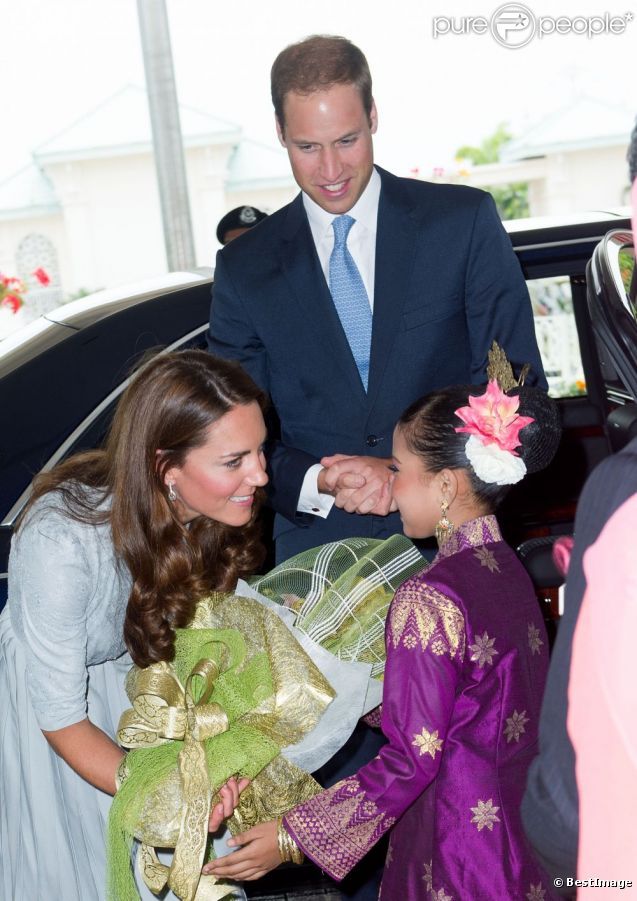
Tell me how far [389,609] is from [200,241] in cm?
1850

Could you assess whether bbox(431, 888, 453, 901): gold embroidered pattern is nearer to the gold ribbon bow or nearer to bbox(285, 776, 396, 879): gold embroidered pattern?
bbox(285, 776, 396, 879): gold embroidered pattern

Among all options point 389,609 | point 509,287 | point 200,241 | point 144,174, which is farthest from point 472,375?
point 144,174

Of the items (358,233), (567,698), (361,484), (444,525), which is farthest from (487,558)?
(567,698)

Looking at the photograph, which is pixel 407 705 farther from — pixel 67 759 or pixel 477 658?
pixel 67 759

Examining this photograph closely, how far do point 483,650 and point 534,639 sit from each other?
132mm

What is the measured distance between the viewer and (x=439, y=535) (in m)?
2.29

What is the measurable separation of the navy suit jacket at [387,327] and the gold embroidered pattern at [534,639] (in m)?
0.69

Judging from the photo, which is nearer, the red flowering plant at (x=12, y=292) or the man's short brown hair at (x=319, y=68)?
the man's short brown hair at (x=319, y=68)

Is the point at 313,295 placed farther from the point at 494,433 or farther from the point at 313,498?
the point at 494,433

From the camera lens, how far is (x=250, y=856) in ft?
6.96

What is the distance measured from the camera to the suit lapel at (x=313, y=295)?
280cm

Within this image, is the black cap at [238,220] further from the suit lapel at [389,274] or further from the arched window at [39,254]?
the arched window at [39,254]

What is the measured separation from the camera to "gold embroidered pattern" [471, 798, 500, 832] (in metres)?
2.12

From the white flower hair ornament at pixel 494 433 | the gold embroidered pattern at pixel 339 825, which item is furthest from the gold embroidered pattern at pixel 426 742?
the white flower hair ornament at pixel 494 433
